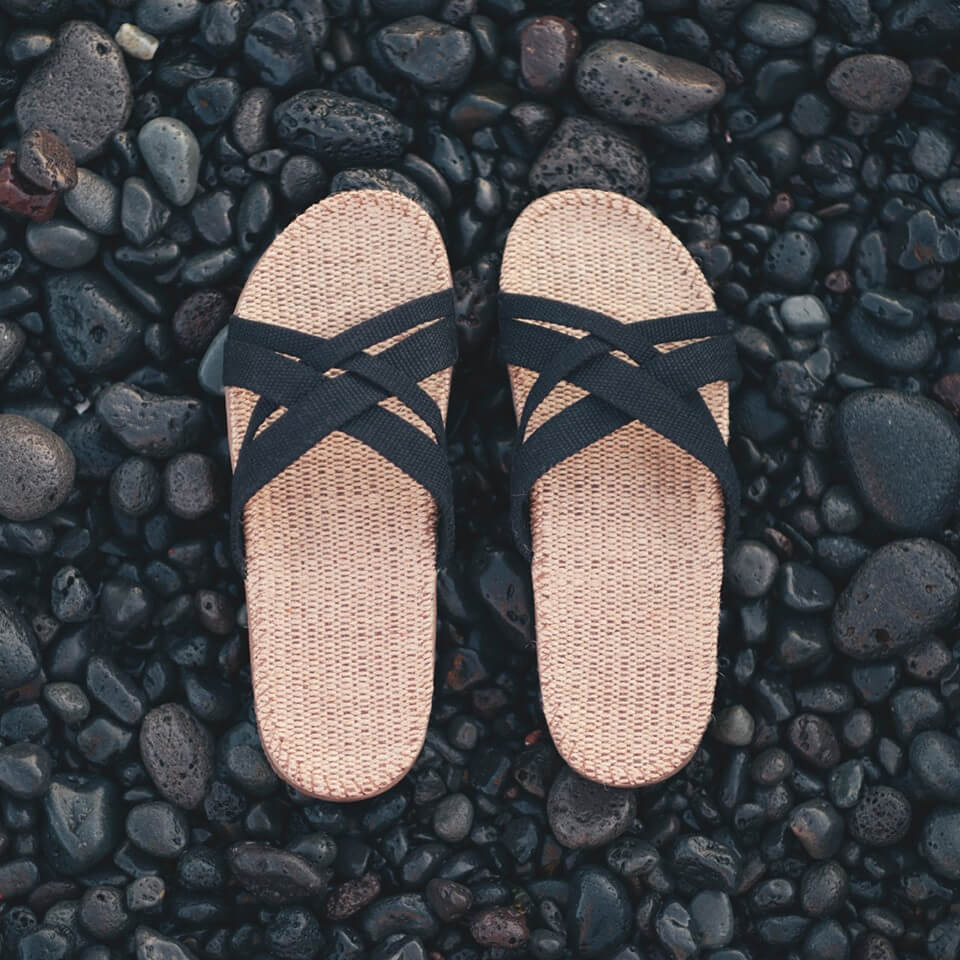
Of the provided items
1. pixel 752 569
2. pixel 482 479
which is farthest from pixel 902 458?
pixel 482 479

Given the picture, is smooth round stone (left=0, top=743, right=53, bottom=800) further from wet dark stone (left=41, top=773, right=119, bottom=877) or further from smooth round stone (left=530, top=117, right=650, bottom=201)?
smooth round stone (left=530, top=117, right=650, bottom=201)

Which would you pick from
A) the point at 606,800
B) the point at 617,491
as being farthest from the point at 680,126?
the point at 606,800

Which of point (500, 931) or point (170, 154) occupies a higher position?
point (170, 154)

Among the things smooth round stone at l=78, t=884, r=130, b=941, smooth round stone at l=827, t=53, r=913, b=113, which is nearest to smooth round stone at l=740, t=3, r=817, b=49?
smooth round stone at l=827, t=53, r=913, b=113

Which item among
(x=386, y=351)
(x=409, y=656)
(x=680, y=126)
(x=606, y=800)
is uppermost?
(x=680, y=126)

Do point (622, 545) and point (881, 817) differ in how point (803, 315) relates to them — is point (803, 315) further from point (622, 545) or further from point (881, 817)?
point (881, 817)

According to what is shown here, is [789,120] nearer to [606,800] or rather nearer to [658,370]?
[658,370]
